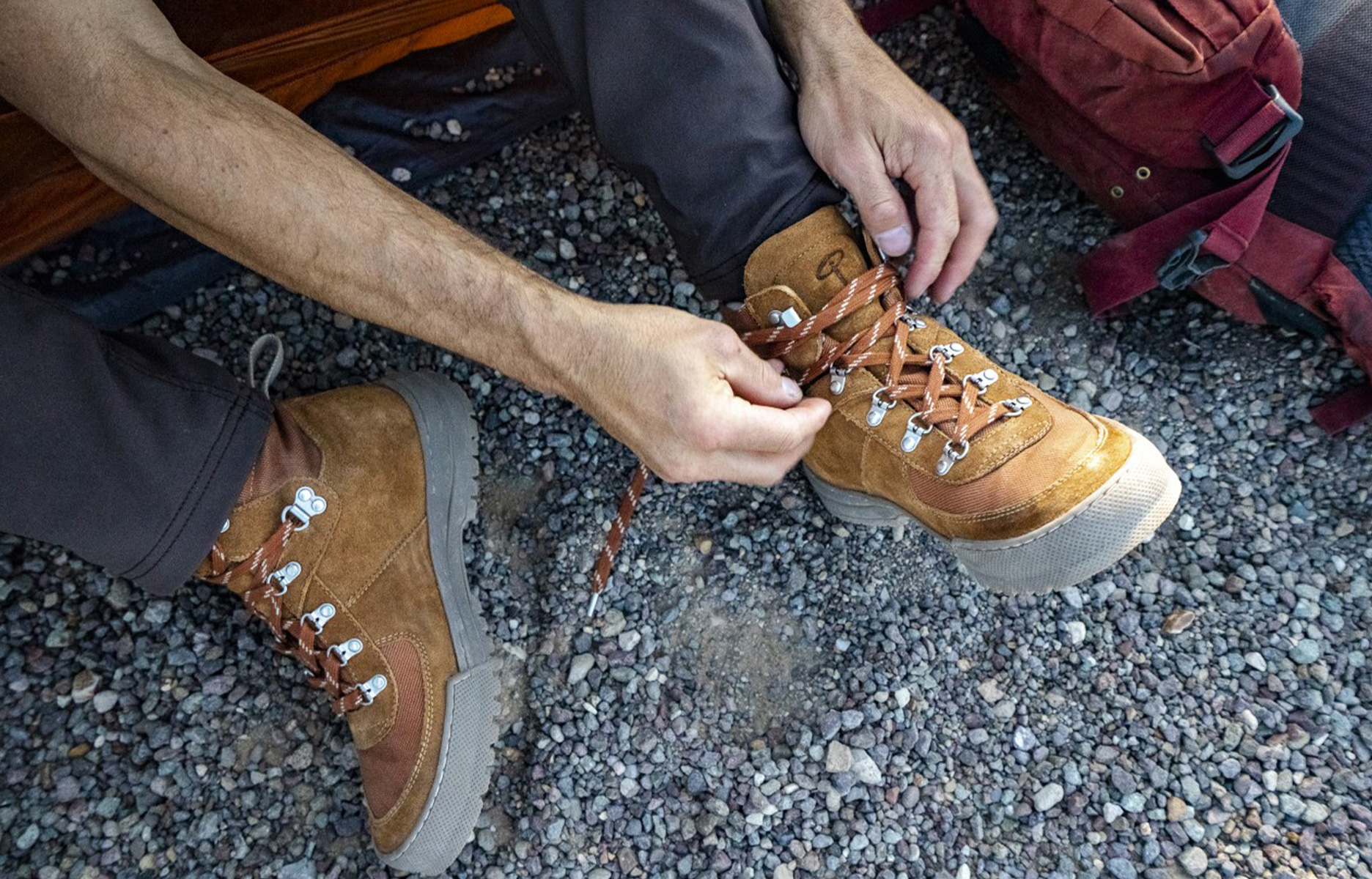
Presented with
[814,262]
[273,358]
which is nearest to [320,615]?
[273,358]

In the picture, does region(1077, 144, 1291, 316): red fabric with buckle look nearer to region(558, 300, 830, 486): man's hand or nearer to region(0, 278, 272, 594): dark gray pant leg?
region(558, 300, 830, 486): man's hand

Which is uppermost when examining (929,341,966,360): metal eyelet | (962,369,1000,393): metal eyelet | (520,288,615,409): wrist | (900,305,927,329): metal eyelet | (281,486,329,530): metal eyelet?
(520,288,615,409): wrist

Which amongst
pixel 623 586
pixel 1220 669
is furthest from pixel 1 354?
pixel 1220 669

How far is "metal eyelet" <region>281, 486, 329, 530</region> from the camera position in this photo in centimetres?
191

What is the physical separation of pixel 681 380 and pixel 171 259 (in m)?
1.58

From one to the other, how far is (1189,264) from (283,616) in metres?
2.15

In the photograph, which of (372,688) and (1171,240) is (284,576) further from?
(1171,240)

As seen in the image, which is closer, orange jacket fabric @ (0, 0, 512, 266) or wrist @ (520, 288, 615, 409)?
wrist @ (520, 288, 615, 409)

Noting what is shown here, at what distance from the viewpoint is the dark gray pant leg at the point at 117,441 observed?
5.24 feet

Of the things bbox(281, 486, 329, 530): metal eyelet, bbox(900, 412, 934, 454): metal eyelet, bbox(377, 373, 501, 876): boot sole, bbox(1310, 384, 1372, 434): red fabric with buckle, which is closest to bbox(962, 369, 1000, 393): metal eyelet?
bbox(900, 412, 934, 454): metal eyelet

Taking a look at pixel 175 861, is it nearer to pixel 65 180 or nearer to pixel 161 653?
pixel 161 653

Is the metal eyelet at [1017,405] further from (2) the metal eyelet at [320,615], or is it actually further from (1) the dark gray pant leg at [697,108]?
(2) the metal eyelet at [320,615]

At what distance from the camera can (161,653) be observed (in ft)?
7.18

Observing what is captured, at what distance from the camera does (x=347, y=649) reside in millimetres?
2014
